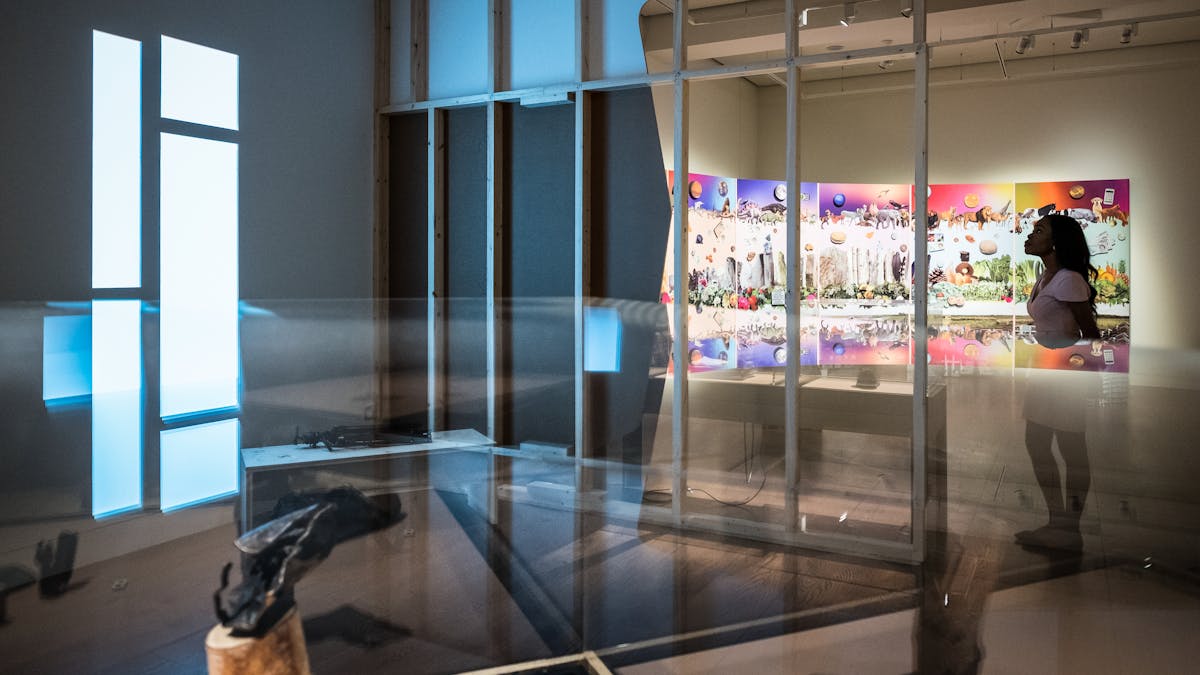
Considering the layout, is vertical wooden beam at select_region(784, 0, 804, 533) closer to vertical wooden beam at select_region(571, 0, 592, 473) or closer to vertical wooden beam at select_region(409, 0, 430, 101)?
vertical wooden beam at select_region(571, 0, 592, 473)

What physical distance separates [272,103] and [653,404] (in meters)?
2.72

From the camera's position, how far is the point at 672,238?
414 cm

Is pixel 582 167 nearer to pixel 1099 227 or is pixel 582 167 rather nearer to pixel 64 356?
pixel 64 356

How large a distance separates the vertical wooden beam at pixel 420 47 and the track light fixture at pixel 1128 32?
376cm

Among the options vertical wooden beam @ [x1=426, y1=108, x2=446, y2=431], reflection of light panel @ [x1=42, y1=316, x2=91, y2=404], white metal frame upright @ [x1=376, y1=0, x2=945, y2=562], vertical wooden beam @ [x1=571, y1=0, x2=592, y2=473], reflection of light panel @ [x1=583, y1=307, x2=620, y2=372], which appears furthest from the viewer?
vertical wooden beam @ [x1=426, y1=108, x2=446, y2=431]

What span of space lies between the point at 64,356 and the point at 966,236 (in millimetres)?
5133

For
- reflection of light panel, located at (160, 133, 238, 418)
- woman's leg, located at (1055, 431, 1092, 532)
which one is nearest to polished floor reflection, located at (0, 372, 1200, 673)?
woman's leg, located at (1055, 431, 1092, 532)

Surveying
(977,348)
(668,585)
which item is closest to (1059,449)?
(977,348)

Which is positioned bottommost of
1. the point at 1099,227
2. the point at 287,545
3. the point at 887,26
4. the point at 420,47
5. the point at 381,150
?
the point at 287,545

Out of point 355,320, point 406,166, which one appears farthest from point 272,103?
point 355,320

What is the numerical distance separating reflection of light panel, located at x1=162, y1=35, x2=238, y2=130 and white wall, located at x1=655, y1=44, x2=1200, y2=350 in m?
3.32

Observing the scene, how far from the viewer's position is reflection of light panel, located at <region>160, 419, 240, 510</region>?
1.56 m

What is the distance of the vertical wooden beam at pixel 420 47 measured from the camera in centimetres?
486

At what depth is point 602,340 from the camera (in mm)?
2543
